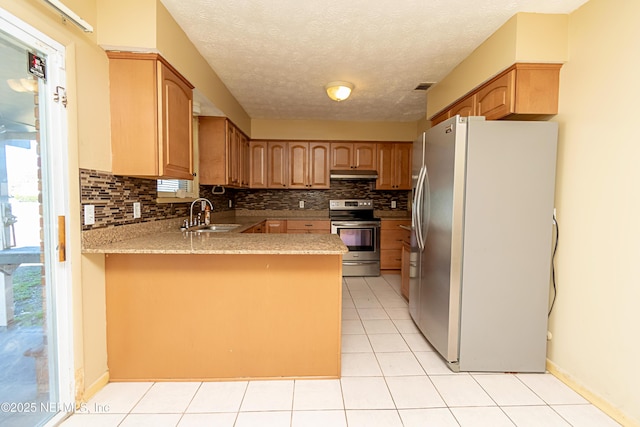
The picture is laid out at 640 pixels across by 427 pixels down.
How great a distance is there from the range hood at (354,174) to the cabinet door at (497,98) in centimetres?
227

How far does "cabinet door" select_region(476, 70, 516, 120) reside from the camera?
1.92 metres

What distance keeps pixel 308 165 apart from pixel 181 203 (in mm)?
2196

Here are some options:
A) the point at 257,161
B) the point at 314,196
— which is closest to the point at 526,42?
the point at 314,196

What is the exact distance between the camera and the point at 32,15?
49.6 inches

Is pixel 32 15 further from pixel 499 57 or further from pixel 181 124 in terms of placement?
pixel 499 57

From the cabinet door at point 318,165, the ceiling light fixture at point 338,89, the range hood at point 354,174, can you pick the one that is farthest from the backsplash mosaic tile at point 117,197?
the range hood at point 354,174

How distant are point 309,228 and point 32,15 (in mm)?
3441

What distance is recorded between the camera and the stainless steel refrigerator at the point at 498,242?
1854 mm

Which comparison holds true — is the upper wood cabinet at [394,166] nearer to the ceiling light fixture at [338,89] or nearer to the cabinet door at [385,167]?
the cabinet door at [385,167]

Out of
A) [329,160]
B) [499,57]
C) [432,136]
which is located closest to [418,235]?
[432,136]

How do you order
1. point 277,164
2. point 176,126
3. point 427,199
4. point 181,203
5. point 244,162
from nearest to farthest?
point 176,126 → point 427,199 → point 181,203 → point 244,162 → point 277,164

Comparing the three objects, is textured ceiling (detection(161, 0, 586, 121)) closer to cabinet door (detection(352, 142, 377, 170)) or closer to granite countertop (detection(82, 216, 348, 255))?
cabinet door (detection(352, 142, 377, 170))

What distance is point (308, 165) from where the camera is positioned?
14.8ft

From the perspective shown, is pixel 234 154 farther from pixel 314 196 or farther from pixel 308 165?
pixel 314 196
